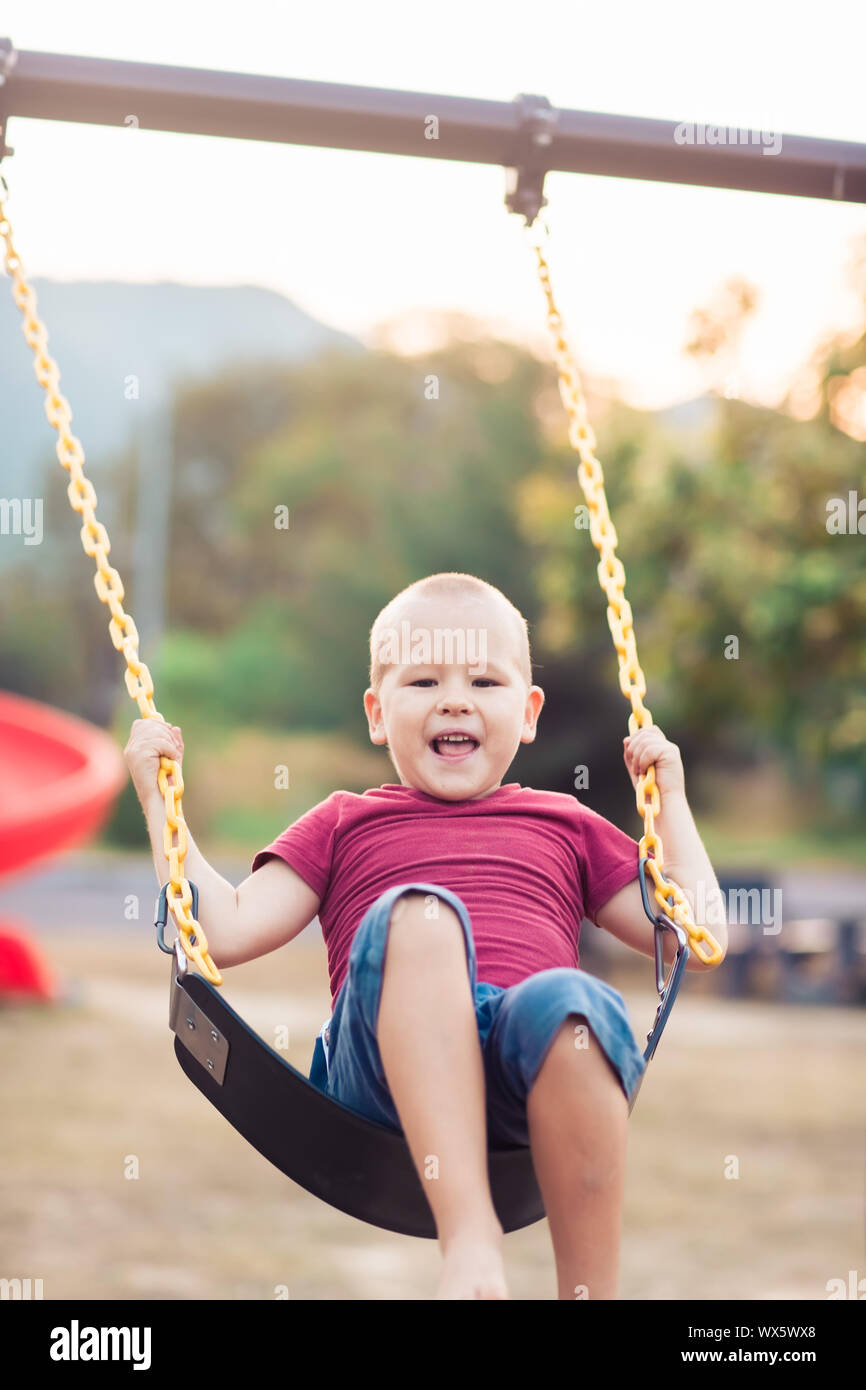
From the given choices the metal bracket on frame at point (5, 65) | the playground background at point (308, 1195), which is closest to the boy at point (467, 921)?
the metal bracket on frame at point (5, 65)

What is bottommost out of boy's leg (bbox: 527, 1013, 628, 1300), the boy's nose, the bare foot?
the bare foot

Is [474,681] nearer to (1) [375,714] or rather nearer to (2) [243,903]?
(1) [375,714]

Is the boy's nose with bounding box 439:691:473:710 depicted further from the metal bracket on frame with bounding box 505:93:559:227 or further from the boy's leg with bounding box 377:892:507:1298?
the metal bracket on frame with bounding box 505:93:559:227

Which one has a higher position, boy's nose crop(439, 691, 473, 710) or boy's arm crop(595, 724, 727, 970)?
boy's nose crop(439, 691, 473, 710)

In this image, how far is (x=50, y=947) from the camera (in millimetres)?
16953

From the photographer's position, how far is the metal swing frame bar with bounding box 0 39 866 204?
2.66m

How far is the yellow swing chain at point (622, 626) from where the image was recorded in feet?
7.13

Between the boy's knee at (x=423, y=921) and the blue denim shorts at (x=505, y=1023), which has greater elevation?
the boy's knee at (x=423, y=921)

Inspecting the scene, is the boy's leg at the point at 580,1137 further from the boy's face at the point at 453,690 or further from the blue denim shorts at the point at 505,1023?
the boy's face at the point at 453,690

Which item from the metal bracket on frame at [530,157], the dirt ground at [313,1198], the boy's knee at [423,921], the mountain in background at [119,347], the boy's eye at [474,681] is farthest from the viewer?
the mountain in background at [119,347]

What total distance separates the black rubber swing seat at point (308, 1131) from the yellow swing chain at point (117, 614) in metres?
0.07

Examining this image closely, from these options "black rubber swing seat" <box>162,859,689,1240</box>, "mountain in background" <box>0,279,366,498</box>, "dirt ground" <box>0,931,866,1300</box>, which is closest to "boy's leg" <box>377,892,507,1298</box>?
"black rubber swing seat" <box>162,859,689,1240</box>

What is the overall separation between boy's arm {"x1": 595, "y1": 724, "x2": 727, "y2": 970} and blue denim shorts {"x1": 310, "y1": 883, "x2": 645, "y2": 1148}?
38 centimetres

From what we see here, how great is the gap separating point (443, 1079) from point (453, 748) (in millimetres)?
640
